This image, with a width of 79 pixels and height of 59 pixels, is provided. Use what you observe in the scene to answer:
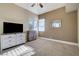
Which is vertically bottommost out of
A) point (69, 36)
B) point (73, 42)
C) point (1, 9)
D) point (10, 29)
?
point (73, 42)

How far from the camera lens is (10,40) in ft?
11.4

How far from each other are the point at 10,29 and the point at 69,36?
3149 mm

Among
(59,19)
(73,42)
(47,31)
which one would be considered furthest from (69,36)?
(47,31)

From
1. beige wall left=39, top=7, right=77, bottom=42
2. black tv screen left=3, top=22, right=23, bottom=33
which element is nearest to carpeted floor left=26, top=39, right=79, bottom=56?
beige wall left=39, top=7, right=77, bottom=42

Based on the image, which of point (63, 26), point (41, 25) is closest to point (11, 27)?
point (63, 26)

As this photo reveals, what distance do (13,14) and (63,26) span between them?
304 cm

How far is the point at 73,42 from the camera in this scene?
433cm

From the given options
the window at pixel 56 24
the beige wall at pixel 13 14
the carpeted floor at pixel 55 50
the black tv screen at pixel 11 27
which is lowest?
the carpeted floor at pixel 55 50

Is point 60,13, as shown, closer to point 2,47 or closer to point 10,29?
point 10,29

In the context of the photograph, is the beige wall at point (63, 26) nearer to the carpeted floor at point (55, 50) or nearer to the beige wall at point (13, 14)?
the carpeted floor at point (55, 50)

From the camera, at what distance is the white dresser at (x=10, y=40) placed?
10.2 ft

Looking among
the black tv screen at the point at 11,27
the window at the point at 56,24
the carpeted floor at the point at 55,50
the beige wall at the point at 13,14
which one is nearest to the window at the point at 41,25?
the window at the point at 56,24

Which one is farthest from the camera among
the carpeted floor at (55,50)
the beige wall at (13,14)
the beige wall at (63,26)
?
the beige wall at (63,26)

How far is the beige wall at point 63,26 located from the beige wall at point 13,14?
1.53 meters
